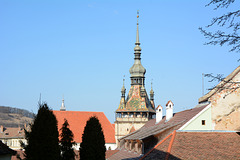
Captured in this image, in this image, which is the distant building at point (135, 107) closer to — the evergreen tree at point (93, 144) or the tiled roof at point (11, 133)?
the evergreen tree at point (93, 144)

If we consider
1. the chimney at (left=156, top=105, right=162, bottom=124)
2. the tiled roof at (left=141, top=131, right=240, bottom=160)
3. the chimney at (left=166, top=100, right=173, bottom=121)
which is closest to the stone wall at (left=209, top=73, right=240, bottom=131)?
the tiled roof at (left=141, top=131, right=240, bottom=160)

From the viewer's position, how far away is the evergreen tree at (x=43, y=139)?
1972 centimetres

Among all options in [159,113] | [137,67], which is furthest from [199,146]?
[137,67]

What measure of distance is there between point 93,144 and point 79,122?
158ft

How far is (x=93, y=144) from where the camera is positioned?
2828 cm

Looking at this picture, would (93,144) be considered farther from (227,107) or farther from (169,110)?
(227,107)

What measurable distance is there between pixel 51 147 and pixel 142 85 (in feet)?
162

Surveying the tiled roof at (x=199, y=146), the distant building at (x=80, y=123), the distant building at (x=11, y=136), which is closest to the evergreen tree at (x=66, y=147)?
the tiled roof at (x=199, y=146)

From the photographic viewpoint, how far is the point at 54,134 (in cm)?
2062

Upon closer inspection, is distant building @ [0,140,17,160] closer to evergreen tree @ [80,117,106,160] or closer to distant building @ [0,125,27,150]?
evergreen tree @ [80,117,106,160]

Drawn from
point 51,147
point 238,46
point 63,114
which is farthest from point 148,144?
point 63,114

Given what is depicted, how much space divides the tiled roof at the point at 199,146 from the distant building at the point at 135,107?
4206cm

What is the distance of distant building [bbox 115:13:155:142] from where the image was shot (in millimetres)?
66688

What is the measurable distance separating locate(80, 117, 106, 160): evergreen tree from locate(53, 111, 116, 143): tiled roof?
4457 centimetres
